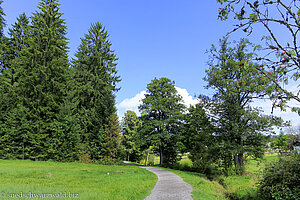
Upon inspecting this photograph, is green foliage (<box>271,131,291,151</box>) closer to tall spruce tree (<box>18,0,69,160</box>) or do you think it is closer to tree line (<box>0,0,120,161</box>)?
tree line (<box>0,0,120,161</box>)

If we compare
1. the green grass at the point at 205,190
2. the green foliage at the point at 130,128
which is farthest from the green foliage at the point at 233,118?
the green foliage at the point at 130,128

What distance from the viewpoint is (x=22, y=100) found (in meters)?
21.1

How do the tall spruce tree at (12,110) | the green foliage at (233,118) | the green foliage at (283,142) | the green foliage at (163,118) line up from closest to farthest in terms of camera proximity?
the green foliage at (283,142), the green foliage at (233,118), the tall spruce tree at (12,110), the green foliage at (163,118)

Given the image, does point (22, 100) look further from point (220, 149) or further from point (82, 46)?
point (220, 149)

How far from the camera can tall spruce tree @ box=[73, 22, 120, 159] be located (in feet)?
79.0

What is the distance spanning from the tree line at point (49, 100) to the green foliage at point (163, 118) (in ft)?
17.6

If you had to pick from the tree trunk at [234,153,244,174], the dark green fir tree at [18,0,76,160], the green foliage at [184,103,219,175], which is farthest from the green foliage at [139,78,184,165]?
the dark green fir tree at [18,0,76,160]

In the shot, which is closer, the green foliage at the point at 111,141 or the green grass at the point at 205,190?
the green grass at the point at 205,190

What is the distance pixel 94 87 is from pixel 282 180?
2562cm

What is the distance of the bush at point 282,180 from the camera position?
659cm

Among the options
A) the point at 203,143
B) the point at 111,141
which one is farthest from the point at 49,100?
the point at 203,143

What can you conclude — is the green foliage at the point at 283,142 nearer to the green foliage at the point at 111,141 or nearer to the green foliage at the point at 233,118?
the green foliage at the point at 233,118

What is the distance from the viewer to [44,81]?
2217cm

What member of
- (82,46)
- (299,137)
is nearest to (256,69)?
(299,137)
